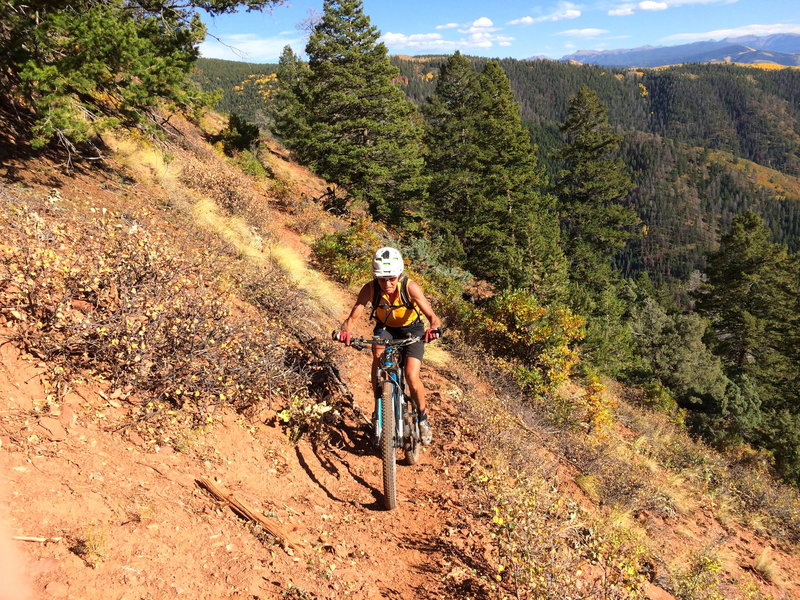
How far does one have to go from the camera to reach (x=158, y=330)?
4492 mm

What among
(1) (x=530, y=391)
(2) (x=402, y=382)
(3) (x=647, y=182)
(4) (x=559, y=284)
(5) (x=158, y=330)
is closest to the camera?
(5) (x=158, y=330)

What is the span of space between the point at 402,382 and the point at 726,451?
18.3 meters

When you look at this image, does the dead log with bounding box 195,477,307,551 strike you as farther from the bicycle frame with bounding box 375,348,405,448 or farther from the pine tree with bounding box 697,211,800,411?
the pine tree with bounding box 697,211,800,411

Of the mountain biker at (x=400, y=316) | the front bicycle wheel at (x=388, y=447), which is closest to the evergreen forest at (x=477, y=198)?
the mountain biker at (x=400, y=316)

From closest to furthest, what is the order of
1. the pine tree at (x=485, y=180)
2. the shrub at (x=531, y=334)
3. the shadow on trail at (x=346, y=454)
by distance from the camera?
the shadow on trail at (x=346, y=454) < the shrub at (x=531, y=334) < the pine tree at (x=485, y=180)

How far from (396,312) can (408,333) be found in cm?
28

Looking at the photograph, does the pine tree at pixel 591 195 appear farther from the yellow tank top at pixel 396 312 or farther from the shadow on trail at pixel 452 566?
the shadow on trail at pixel 452 566

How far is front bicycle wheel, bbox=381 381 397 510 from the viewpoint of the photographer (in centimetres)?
452

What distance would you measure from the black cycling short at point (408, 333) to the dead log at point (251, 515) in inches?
81.0

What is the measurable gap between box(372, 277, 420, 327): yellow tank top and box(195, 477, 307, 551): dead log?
2239mm

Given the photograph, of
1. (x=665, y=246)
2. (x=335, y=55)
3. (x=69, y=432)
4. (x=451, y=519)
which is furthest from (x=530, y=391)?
(x=665, y=246)

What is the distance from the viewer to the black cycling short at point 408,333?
16.4 ft

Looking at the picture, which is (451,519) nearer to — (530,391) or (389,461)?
(389,461)

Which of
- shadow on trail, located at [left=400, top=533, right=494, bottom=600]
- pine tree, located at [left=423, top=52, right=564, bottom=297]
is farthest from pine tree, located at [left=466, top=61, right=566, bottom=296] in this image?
shadow on trail, located at [left=400, top=533, right=494, bottom=600]
